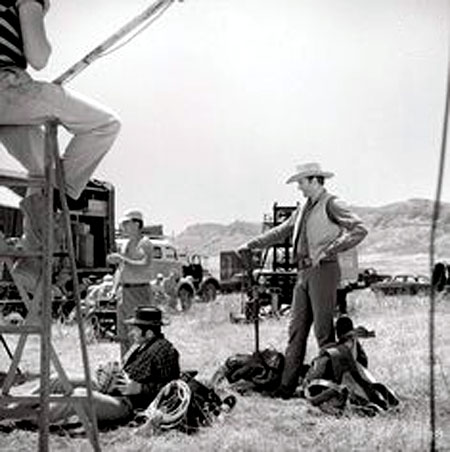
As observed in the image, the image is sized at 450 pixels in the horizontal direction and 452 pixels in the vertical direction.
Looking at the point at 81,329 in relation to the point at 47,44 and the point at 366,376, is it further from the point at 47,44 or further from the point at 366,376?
the point at 366,376

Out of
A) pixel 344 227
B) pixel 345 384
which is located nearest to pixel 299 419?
pixel 345 384

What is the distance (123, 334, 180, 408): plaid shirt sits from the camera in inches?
248

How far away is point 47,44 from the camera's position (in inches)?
157

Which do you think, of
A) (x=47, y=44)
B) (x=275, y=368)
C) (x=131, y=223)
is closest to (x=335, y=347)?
(x=275, y=368)

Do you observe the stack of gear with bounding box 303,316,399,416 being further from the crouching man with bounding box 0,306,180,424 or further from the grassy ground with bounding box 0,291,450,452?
the crouching man with bounding box 0,306,180,424

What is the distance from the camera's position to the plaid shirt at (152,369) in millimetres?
6297

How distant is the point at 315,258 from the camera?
7.21 metres

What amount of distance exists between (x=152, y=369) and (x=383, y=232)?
7744cm

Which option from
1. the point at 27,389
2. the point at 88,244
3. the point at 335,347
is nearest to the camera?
the point at 27,389

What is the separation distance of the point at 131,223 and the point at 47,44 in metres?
4.57

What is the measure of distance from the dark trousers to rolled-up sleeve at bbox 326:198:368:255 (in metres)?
0.22

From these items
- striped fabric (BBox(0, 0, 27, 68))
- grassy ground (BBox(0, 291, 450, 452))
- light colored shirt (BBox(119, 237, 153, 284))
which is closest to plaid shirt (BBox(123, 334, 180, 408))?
grassy ground (BBox(0, 291, 450, 452))

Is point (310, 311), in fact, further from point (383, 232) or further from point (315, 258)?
point (383, 232)

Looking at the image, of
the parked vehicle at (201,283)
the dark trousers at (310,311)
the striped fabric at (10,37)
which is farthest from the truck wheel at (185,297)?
the striped fabric at (10,37)
